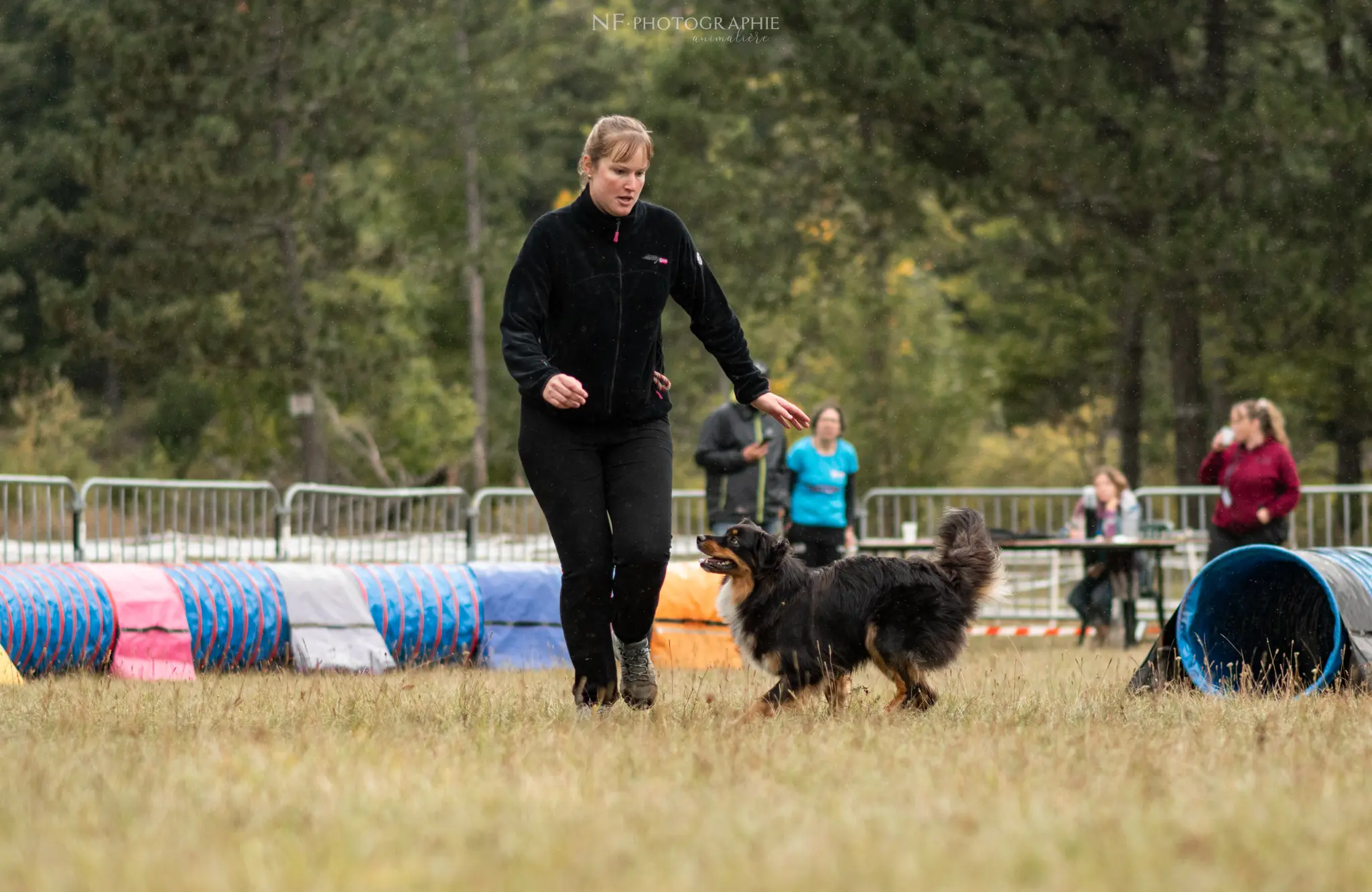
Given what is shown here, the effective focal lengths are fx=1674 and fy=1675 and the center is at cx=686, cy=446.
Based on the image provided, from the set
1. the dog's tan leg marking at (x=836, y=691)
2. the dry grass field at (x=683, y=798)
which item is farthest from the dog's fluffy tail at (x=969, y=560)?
the dry grass field at (x=683, y=798)

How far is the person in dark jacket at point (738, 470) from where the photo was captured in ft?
36.9

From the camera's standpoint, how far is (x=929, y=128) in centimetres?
2042

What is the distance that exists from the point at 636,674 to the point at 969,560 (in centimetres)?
169

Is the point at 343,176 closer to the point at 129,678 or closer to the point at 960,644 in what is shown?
the point at 129,678

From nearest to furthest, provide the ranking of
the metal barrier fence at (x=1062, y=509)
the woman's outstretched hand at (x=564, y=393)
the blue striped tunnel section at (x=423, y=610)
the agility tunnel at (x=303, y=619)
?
the woman's outstretched hand at (x=564, y=393), the agility tunnel at (x=303, y=619), the blue striped tunnel section at (x=423, y=610), the metal barrier fence at (x=1062, y=509)

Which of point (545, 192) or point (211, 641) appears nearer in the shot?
point (211, 641)

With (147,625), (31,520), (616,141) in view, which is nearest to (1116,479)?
(147,625)

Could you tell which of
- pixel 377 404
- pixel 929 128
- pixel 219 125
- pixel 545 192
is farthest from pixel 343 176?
pixel 929 128

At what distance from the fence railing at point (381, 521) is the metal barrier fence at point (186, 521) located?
0.04ft

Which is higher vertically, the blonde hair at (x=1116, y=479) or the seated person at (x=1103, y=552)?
the blonde hair at (x=1116, y=479)

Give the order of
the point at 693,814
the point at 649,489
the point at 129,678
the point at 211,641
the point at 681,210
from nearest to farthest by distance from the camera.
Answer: the point at 693,814 < the point at 649,489 < the point at 129,678 < the point at 211,641 < the point at 681,210

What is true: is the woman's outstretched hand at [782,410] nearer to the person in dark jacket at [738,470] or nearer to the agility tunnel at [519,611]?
the agility tunnel at [519,611]

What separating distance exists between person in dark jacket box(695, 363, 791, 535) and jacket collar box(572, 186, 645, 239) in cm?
581

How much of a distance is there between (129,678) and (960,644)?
4272mm
